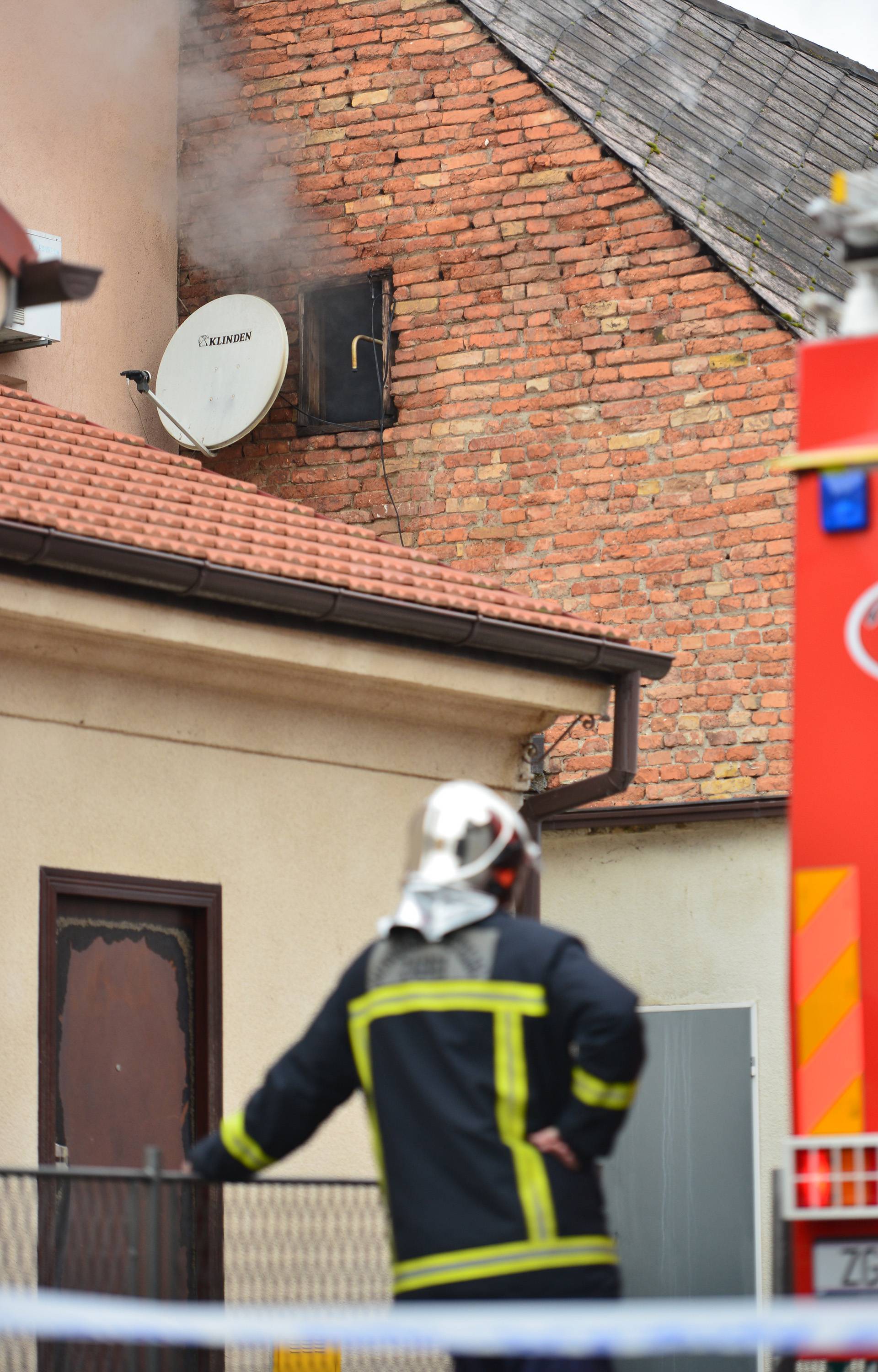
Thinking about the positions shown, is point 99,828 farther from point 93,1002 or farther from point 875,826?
point 875,826

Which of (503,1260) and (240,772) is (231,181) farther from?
(503,1260)

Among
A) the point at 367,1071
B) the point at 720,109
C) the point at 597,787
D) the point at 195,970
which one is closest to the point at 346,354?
the point at 720,109

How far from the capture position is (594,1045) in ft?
13.7

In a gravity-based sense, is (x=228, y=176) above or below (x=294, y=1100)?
above

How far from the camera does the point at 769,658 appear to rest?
11438 millimetres

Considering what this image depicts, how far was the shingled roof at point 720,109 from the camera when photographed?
12.2 meters

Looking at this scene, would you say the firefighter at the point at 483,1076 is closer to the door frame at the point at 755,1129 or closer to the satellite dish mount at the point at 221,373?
the door frame at the point at 755,1129

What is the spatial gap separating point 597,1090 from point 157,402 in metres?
8.86

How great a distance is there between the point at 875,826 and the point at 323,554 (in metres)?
4.64

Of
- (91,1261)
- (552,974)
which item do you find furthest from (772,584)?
(552,974)

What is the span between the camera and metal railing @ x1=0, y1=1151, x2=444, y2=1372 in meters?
5.63

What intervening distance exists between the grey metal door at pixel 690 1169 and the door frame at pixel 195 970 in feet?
12.0

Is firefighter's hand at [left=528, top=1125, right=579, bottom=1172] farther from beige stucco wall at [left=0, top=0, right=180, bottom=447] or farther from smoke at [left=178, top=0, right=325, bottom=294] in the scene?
smoke at [left=178, top=0, right=325, bottom=294]

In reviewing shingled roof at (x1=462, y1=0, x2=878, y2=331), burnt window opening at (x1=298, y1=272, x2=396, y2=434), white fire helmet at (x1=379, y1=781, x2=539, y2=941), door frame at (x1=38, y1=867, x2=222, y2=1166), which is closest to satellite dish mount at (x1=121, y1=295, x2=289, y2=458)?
burnt window opening at (x1=298, y1=272, x2=396, y2=434)
